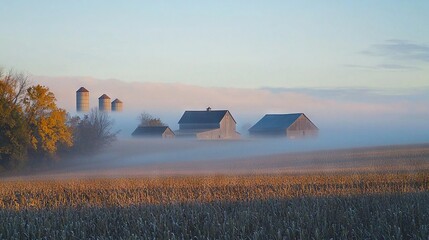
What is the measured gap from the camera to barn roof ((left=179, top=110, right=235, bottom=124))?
382 ft

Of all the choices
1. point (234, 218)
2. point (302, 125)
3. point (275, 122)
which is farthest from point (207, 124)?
point (234, 218)

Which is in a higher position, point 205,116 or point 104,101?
point 104,101

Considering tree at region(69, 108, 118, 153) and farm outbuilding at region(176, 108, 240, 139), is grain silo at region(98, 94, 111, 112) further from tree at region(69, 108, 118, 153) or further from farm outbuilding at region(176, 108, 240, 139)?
tree at region(69, 108, 118, 153)

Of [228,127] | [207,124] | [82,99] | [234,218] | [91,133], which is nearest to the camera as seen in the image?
[234,218]

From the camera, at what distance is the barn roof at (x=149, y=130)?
108012 millimetres

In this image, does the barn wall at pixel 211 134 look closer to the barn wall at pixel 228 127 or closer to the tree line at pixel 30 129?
the barn wall at pixel 228 127

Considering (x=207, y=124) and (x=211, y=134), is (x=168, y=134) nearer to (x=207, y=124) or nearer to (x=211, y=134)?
(x=211, y=134)

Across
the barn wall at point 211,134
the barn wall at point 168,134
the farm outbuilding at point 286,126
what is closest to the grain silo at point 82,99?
the barn wall at point 168,134

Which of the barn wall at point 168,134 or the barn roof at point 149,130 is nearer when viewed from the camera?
the barn wall at point 168,134

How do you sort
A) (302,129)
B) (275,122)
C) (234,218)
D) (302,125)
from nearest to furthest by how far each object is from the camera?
1. (234,218)
2. (302,129)
3. (302,125)
4. (275,122)

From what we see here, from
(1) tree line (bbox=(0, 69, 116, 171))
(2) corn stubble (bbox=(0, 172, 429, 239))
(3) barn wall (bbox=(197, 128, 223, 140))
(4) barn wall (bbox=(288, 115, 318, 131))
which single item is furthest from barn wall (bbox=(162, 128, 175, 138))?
(2) corn stubble (bbox=(0, 172, 429, 239))

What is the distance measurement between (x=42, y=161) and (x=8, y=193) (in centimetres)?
3623

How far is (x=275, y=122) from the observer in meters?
117

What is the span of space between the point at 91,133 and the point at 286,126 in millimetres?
47376
